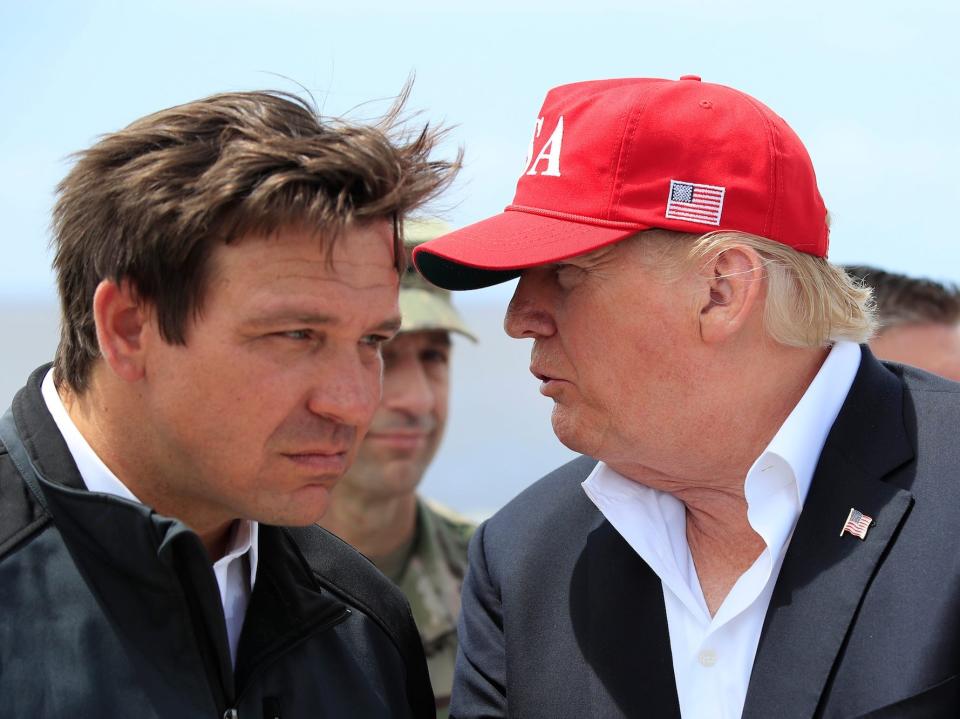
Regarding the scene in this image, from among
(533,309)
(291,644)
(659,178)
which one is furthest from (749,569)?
(291,644)

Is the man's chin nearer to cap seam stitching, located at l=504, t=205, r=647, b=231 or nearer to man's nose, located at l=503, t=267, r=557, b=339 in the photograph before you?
man's nose, located at l=503, t=267, r=557, b=339

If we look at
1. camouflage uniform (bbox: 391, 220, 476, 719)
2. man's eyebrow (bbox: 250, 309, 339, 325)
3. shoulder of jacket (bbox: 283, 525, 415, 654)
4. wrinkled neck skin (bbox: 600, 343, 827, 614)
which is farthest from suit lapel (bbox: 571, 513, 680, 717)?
camouflage uniform (bbox: 391, 220, 476, 719)

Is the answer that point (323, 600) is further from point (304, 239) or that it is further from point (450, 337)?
point (450, 337)

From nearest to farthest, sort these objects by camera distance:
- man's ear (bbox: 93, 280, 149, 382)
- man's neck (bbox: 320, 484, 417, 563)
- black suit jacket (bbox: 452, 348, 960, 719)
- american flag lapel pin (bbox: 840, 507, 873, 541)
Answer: man's ear (bbox: 93, 280, 149, 382)
black suit jacket (bbox: 452, 348, 960, 719)
american flag lapel pin (bbox: 840, 507, 873, 541)
man's neck (bbox: 320, 484, 417, 563)

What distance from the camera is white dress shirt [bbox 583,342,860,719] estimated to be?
7.49 ft

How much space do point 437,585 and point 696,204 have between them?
2.61 meters

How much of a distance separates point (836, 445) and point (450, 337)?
2552 mm

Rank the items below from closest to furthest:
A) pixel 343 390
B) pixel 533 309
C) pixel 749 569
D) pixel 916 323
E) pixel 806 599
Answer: pixel 343 390 < pixel 806 599 < pixel 749 569 < pixel 533 309 < pixel 916 323

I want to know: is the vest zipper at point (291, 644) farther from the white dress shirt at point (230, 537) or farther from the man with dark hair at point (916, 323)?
the man with dark hair at point (916, 323)

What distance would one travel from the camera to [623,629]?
2406 mm

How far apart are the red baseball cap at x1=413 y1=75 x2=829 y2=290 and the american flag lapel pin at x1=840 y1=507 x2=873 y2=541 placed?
1.80 feet

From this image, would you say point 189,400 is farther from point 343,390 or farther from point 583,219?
Result: point 583,219

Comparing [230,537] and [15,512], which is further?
[230,537]

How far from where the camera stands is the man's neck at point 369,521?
15.0ft
